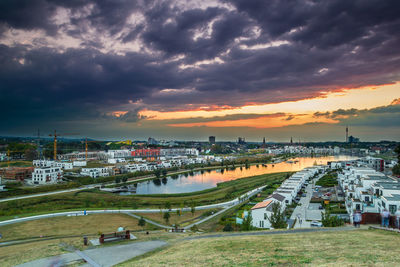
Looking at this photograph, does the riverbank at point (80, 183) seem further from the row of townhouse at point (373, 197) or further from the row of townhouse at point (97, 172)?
the row of townhouse at point (373, 197)

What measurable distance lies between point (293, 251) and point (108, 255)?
4.73m

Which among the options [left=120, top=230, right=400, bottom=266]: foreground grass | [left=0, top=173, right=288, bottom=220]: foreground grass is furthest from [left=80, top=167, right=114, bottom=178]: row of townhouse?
[left=120, top=230, right=400, bottom=266]: foreground grass

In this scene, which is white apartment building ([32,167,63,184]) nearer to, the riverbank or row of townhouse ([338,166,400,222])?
the riverbank

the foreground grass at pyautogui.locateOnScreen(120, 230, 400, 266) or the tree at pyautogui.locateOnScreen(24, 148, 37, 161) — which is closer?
the foreground grass at pyautogui.locateOnScreen(120, 230, 400, 266)

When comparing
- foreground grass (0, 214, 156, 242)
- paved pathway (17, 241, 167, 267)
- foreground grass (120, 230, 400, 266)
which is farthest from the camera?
foreground grass (0, 214, 156, 242)

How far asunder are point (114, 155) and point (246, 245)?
2950 inches

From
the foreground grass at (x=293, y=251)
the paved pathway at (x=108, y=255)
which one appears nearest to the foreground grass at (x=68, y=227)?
the paved pathway at (x=108, y=255)

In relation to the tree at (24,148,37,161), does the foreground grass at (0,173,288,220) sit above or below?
below

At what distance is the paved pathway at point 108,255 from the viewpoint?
6.62 m

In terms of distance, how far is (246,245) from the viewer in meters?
6.70

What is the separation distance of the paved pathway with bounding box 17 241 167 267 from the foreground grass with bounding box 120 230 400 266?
1.75 feet

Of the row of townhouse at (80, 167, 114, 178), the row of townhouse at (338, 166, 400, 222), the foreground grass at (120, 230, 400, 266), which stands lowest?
the row of townhouse at (80, 167, 114, 178)

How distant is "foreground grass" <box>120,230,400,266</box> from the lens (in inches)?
196

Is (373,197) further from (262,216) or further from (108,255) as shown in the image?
(108,255)
